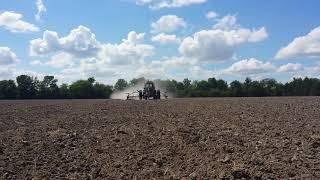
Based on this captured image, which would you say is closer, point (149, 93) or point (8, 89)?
point (149, 93)

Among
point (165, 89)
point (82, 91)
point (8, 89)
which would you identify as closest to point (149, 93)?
point (165, 89)

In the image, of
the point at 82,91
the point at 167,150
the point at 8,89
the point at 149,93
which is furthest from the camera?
the point at 82,91

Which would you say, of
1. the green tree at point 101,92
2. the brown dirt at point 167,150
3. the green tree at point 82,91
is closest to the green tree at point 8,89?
the green tree at point 82,91

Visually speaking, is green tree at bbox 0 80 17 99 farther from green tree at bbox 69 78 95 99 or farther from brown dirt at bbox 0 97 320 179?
brown dirt at bbox 0 97 320 179

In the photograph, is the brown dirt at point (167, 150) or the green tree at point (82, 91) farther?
the green tree at point (82, 91)

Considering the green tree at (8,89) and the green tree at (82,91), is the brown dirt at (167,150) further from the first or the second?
the green tree at (82,91)

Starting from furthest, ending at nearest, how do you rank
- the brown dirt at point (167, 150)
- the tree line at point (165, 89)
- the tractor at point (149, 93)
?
the tree line at point (165, 89), the tractor at point (149, 93), the brown dirt at point (167, 150)

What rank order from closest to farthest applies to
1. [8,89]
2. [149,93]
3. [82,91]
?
[149,93], [8,89], [82,91]

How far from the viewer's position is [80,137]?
15578 mm

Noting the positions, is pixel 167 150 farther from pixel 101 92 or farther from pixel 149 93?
pixel 101 92

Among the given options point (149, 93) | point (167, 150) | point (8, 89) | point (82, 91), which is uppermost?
point (8, 89)

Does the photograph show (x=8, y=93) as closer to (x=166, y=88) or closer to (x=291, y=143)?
(x=166, y=88)

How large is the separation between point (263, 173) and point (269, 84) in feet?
351

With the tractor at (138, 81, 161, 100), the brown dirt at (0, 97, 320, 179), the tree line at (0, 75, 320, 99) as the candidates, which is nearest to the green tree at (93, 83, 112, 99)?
the tree line at (0, 75, 320, 99)
